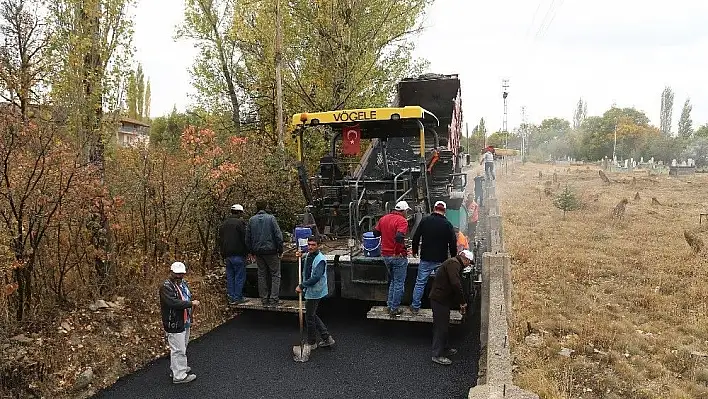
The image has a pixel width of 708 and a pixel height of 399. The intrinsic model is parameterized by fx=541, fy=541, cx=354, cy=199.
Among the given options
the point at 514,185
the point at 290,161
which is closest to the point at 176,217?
the point at 290,161

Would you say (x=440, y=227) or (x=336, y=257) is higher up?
(x=440, y=227)

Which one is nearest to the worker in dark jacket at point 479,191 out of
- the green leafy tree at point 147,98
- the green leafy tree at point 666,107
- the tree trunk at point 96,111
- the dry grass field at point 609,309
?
the dry grass field at point 609,309

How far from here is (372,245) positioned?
25.1 ft

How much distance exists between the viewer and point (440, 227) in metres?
6.88

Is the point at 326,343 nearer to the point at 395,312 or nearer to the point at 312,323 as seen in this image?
the point at 312,323

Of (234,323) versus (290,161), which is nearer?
(234,323)

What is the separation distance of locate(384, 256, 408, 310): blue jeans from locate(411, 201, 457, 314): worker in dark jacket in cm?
19

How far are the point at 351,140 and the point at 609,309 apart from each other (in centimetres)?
473

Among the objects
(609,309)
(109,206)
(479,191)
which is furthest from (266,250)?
(479,191)

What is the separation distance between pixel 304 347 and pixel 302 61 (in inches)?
388

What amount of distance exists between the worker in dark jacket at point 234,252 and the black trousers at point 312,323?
5.30 feet

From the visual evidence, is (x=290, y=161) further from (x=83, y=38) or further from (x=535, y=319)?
(x=535, y=319)

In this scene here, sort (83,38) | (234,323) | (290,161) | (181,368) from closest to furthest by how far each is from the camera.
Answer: (181,368) → (83,38) → (234,323) → (290,161)

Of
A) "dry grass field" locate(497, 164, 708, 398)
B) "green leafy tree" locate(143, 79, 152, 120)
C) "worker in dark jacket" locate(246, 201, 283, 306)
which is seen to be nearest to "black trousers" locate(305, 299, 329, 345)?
"worker in dark jacket" locate(246, 201, 283, 306)
